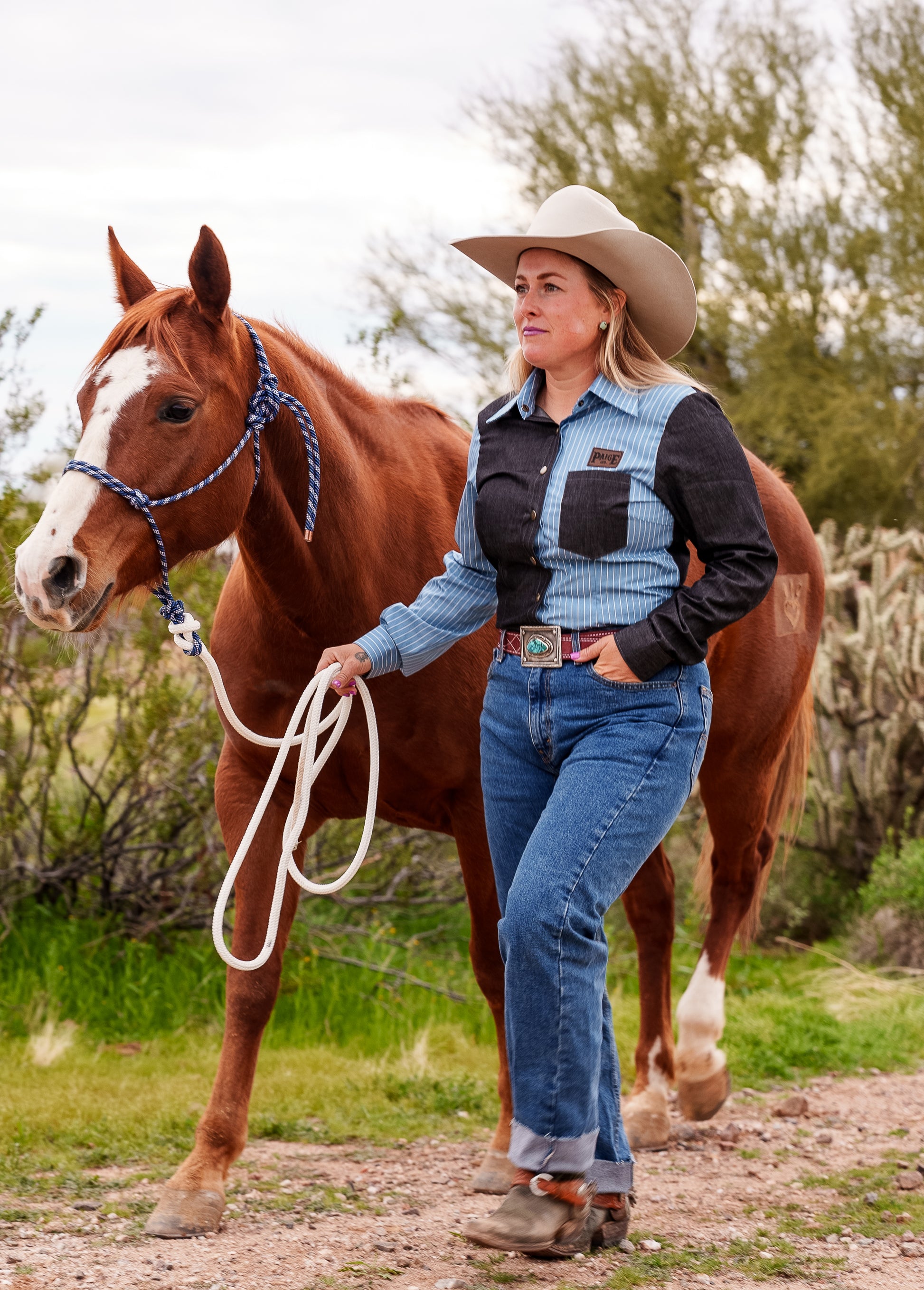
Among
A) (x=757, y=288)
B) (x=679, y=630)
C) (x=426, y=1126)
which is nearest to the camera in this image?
(x=679, y=630)

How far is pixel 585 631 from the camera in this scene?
2.54m

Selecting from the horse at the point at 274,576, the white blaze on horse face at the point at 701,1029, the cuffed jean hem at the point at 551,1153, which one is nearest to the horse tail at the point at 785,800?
the white blaze on horse face at the point at 701,1029

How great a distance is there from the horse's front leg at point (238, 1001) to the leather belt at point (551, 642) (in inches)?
39.5

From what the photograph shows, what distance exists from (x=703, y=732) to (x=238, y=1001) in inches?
56.1

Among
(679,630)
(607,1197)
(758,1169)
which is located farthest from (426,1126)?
(679,630)

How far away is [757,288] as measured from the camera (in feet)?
41.1

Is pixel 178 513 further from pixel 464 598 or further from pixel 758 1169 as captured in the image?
pixel 758 1169

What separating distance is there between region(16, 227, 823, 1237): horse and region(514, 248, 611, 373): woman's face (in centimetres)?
63

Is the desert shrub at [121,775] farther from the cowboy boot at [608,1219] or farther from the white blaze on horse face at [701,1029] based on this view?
the cowboy boot at [608,1219]

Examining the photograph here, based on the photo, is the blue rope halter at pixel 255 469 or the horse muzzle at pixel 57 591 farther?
the blue rope halter at pixel 255 469

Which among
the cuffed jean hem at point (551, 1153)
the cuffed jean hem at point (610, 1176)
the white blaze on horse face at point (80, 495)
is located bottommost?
the cuffed jean hem at point (610, 1176)

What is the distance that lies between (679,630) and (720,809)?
6.82ft

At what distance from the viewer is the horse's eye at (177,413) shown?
261 centimetres

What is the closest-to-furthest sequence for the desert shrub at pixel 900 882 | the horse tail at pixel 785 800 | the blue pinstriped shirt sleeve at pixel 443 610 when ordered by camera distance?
1. the blue pinstriped shirt sleeve at pixel 443 610
2. the horse tail at pixel 785 800
3. the desert shrub at pixel 900 882
